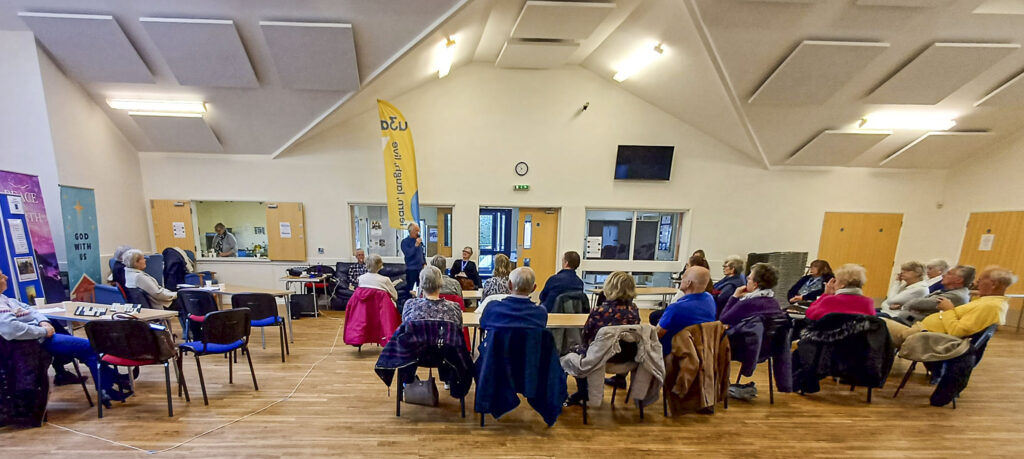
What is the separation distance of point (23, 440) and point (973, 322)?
7.54m

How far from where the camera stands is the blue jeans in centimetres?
264

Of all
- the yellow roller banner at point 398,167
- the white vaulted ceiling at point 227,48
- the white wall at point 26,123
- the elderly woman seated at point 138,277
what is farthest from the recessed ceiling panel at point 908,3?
the white wall at point 26,123

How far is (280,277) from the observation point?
6.05 meters

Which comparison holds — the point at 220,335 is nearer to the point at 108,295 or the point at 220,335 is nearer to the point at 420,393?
the point at 420,393

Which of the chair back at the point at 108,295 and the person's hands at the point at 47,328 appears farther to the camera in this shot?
the chair back at the point at 108,295

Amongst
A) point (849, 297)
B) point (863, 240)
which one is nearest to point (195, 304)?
point (849, 297)

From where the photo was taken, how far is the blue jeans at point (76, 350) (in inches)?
104

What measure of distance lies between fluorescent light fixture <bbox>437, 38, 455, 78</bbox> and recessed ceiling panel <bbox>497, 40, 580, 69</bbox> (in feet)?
2.89

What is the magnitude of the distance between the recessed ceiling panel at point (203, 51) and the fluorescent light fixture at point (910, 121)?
9.38 m

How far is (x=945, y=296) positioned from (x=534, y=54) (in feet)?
19.1

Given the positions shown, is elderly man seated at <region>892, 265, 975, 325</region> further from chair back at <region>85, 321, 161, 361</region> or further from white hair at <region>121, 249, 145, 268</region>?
white hair at <region>121, 249, 145, 268</region>

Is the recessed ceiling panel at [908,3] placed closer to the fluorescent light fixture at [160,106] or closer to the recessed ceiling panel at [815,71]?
the recessed ceiling panel at [815,71]

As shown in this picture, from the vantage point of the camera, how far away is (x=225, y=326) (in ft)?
9.46

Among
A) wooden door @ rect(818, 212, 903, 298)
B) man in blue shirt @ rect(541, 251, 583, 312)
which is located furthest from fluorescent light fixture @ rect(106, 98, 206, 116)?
wooden door @ rect(818, 212, 903, 298)
